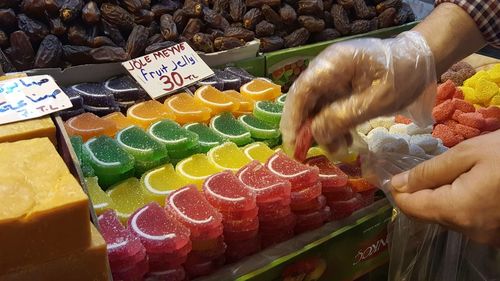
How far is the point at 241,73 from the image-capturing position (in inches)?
94.3

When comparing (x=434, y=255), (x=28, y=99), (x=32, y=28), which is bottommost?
(x=434, y=255)

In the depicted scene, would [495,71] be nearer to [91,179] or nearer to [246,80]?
[246,80]

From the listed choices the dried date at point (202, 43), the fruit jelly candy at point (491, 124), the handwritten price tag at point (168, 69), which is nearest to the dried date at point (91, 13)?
the handwritten price tag at point (168, 69)

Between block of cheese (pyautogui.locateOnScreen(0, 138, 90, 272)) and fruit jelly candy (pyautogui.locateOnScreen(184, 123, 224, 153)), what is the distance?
82 centimetres

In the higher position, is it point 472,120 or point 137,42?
point 137,42

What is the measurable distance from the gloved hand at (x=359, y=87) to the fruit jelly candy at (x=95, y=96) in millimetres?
853

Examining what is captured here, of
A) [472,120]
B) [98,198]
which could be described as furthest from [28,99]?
[472,120]

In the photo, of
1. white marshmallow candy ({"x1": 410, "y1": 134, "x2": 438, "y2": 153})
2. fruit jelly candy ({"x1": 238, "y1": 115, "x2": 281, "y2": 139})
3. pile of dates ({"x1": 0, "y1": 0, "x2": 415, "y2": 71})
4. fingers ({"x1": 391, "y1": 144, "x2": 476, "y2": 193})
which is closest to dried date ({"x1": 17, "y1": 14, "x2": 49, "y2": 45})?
pile of dates ({"x1": 0, "y1": 0, "x2": 415, "y2": 71})

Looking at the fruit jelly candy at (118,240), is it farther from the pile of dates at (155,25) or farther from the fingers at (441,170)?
the pile of dates at (155,25)

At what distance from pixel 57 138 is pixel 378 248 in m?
1.21

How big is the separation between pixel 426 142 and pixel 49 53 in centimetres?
160

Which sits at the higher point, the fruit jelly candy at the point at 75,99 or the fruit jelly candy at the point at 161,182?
the fruit jelly candy at the point at 75,99

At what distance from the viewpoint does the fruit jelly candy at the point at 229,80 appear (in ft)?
7.50

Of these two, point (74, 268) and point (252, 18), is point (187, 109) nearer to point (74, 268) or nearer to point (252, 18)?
point (252, 18)
